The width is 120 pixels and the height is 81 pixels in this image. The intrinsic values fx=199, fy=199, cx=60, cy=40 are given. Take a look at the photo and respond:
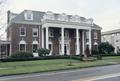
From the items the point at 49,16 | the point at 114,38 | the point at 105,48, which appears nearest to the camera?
the point at 49,16

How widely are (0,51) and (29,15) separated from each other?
9.60 metres

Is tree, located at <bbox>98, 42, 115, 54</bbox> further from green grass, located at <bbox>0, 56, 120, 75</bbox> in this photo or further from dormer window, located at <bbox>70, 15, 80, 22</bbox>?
green grass, located at <bbox>0, 56, 120, 75</bbox>

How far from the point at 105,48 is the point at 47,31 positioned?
1543 cm

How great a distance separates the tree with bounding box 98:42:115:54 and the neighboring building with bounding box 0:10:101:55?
357 cm

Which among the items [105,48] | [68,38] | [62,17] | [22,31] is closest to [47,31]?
[62,17]

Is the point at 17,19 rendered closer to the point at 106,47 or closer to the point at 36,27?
the point at 36,27

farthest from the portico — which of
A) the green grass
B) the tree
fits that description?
the green grass

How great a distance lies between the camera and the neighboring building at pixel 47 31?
131 feet

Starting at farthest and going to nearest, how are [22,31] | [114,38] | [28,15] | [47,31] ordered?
[114,38] → [28,15] → [22,31] → [47,31]

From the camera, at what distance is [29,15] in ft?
138

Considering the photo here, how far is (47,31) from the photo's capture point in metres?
39.4

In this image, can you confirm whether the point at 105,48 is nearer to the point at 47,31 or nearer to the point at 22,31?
the point at 47,31

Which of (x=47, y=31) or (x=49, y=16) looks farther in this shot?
(x=49, y=16)

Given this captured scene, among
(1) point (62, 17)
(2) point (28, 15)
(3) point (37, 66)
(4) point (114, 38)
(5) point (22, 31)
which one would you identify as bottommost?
(3) point (37, 66)
